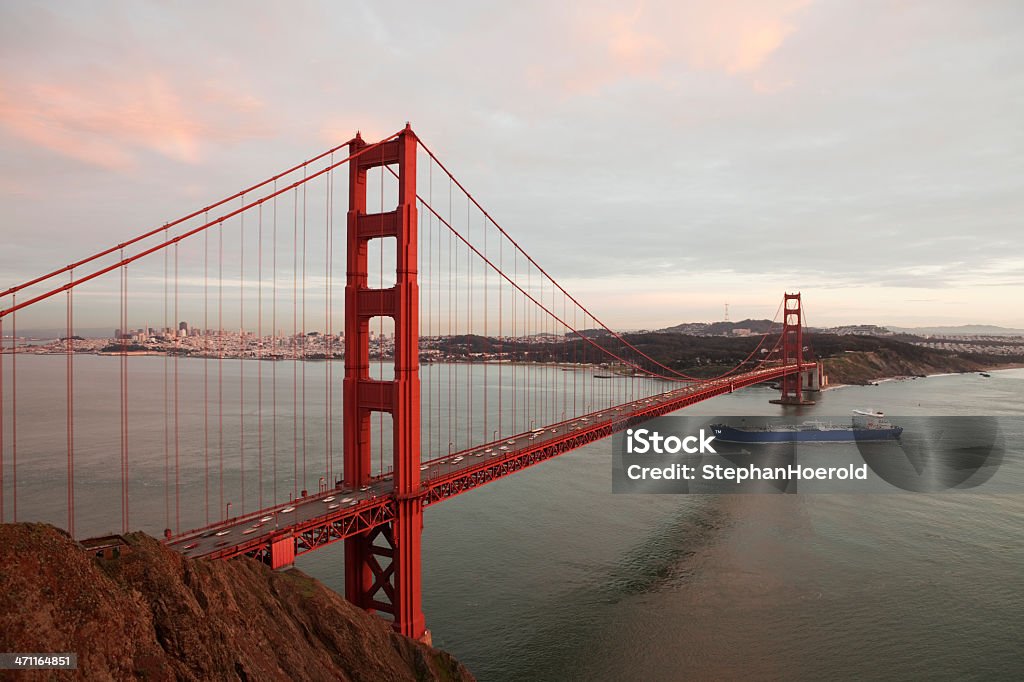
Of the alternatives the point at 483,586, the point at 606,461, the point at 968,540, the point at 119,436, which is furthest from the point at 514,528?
the point at 119,436

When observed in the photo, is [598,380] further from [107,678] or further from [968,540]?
[107,678]

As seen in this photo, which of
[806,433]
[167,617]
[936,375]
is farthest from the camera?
[936,375]

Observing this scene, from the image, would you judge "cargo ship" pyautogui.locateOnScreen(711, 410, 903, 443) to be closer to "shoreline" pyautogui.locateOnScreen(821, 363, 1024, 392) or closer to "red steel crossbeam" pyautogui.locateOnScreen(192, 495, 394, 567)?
"red steel crossbeam" pyautogui.locateOnScreen(192, 495, 394, 567)

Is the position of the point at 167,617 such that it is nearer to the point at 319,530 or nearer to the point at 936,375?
the point at 319,530

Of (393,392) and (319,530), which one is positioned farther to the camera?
(393,392)

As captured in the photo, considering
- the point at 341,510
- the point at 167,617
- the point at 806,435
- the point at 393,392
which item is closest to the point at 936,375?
the point at 806,435

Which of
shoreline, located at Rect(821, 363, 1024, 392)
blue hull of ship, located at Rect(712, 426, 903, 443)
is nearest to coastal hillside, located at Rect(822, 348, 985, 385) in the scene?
shoreline, located at Rect(821, 363, 1024, 392)

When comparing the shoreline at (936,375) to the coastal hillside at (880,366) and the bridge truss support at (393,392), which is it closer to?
the coastal hillside at (880,366)
